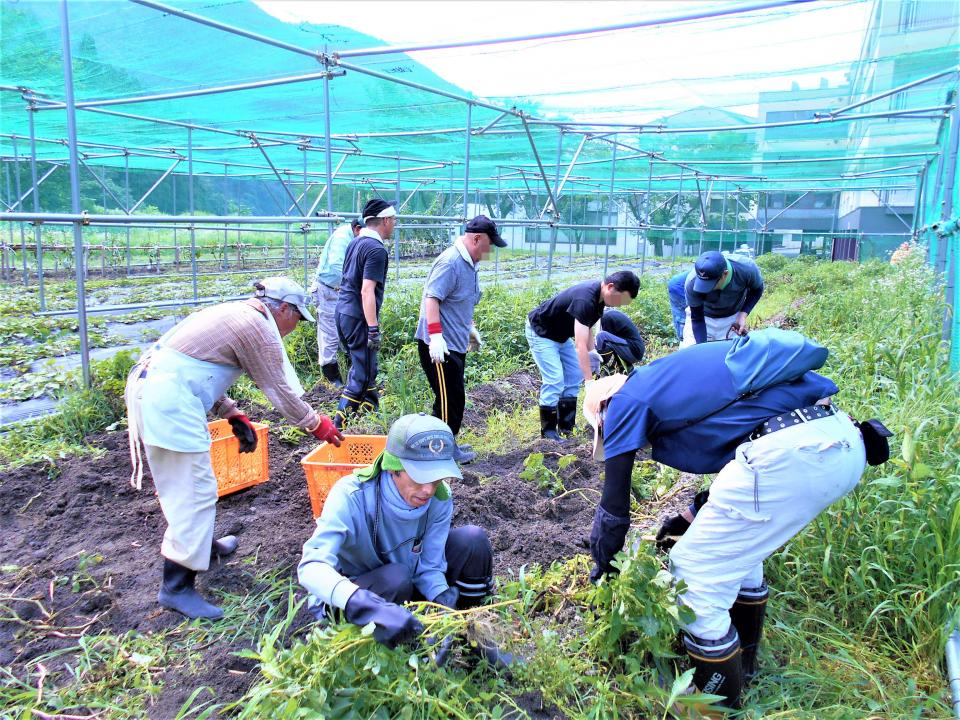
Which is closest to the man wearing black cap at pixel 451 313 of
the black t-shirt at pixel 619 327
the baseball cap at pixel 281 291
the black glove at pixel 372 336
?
the black glove at pixel 372 336

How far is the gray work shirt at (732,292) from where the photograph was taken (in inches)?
197

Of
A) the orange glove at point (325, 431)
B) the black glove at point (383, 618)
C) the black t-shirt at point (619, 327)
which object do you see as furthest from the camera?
the black t-shirt at point (619, 327)

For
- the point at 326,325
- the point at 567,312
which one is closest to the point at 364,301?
the point at 326,325

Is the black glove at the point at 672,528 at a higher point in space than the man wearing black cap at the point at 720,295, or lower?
lower

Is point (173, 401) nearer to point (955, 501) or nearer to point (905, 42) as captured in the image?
point (955, 501)

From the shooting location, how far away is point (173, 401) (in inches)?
107

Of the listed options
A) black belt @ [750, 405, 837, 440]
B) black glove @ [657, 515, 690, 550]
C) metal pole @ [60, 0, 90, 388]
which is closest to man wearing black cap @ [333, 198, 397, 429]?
metal pole @ [60, 0, 90, 388]

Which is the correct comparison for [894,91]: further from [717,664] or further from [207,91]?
[717,664]

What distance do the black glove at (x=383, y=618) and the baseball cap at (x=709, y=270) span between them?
355cm

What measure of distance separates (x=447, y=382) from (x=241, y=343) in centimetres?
190

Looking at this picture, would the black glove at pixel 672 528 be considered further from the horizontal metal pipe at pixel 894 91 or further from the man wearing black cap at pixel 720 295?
the horizontal metal pipe at pixel 894 91

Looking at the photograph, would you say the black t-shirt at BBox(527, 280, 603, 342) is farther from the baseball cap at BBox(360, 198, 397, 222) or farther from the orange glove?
the orange glove

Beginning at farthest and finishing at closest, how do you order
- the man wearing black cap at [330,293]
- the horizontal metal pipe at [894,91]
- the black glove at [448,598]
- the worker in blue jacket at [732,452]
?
the horizontal metal pipe at [894,91] → the man wearing black cap at [330,293] → the black glove at [448,598] → the worker in blue jacket at [732,452]

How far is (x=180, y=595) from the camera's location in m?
2.80
